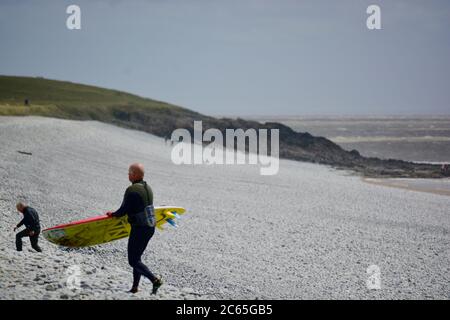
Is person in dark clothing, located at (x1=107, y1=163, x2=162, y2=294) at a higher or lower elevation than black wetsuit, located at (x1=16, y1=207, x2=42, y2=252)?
higher

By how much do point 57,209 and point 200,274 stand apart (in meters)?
7.27

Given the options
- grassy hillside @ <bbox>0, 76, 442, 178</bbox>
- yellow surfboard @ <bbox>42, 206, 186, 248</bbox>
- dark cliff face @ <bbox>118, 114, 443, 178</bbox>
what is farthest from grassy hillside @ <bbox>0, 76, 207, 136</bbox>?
yellow surfboard @ <bbox>42, 206, 186, 248</bbox>

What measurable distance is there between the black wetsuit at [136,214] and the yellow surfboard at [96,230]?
5.98ft

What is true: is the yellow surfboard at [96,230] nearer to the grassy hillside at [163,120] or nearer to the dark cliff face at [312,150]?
the dark cliff face at [312,150]

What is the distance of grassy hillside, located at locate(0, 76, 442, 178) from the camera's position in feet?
139

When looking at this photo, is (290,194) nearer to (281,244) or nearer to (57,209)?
(281,244)

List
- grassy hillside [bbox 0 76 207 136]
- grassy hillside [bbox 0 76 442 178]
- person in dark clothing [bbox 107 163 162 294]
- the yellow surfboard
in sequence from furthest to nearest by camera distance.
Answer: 1. grassy hillside [bbox 0 76 207 136]
2. grassy hillside [bbox 0 76 442 178]
3. the yellow surfboard
4. person in dark clothing [bbox 107 163 162 294]

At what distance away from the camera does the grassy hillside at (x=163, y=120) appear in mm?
42375

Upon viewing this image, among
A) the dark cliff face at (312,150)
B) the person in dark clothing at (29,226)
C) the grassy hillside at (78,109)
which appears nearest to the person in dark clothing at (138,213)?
the person in dark clothing at (29,226)

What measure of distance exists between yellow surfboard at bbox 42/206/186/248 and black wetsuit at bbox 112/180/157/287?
1.82m

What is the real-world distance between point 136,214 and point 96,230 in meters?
2.62

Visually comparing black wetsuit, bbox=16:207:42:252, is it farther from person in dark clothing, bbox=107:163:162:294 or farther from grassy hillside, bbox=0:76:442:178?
grassy hillside, bbox=0:76:442:178

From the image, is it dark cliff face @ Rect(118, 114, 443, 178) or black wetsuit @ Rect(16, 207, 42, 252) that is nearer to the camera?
black wetsuit @ Rect(16, 207, 42, 252)

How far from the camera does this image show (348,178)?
34.2m
